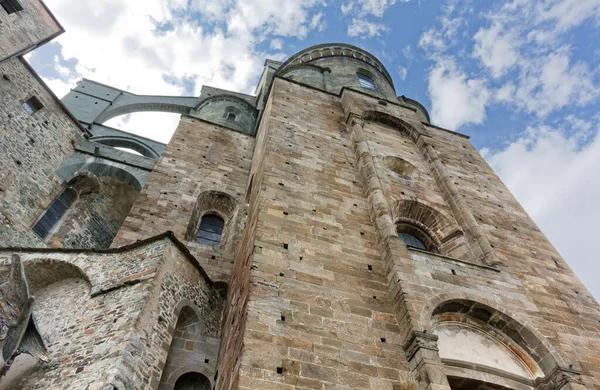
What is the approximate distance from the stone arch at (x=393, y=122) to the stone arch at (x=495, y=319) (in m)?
7.47

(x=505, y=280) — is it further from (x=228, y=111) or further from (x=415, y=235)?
(x=228, y=111)

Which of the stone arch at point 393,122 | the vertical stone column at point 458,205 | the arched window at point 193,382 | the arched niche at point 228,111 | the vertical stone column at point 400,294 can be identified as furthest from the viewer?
the arched niche at point 228,111

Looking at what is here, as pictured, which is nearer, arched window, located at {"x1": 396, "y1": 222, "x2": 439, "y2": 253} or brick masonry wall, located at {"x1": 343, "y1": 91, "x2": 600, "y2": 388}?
brick masonry wall, located at {"x1": 343, "y1": 91, "x2": 600, "y2": 388}

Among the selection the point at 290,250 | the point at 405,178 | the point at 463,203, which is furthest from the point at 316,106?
the point at 290,250

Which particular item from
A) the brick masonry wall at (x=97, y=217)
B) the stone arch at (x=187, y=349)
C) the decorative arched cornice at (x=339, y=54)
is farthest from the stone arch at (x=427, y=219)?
the decorative arched cornice at (x=339, y=54)

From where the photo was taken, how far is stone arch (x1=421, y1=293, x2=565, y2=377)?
6.43 m

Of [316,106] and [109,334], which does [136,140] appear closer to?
[316,106]

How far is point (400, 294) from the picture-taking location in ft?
21.1

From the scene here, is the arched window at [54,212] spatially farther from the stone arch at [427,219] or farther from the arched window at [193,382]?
the stone arch at [427,219]

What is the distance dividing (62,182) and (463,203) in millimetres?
10566

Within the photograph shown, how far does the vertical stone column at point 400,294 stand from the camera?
5.33 metres

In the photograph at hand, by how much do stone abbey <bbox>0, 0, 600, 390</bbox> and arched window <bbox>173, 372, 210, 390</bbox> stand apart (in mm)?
22

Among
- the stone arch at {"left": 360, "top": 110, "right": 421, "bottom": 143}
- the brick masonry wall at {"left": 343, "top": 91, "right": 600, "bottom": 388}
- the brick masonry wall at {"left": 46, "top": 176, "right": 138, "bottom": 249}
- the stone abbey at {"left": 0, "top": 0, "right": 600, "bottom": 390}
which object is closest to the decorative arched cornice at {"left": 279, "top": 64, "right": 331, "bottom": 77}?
the stone abbey at {"left": 0, "top": 0, "right": 600, "bottom": 390}

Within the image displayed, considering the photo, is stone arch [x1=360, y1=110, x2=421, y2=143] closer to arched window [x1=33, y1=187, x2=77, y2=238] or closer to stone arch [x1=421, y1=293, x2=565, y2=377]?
stone arch [x1=421, y1=293, x2=565, y2=377]
